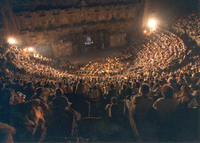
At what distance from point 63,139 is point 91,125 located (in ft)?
4.54

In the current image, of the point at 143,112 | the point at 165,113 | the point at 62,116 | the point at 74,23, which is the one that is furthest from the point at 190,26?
the point at 62,116

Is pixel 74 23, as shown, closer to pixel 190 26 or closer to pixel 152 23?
pixel 152 23

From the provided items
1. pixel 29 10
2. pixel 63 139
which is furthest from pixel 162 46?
pixel 29 10

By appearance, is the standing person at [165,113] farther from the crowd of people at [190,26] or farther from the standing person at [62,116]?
the crowd of people at [190,26]

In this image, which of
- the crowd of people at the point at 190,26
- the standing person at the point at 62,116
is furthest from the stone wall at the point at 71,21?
the standing person at the point at 62,116

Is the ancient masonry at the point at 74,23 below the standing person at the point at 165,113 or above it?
above

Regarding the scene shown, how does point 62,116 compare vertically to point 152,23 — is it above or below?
below

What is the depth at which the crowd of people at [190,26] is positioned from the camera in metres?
16.2

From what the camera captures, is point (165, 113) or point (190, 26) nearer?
point (165, 113)

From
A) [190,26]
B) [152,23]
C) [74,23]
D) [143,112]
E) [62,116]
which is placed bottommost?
[62,116]

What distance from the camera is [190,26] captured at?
18.1 metres

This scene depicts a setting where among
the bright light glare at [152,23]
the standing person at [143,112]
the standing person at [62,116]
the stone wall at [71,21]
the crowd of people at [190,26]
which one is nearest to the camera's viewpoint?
the standing person at [143,112]

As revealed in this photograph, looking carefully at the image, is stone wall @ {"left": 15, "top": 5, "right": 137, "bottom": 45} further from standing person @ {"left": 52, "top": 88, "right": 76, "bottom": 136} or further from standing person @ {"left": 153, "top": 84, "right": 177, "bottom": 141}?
standing person @ {"left": 153, "top": 84, "right": 177, "bottom": 141}

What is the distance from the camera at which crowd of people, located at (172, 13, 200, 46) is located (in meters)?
16.2
